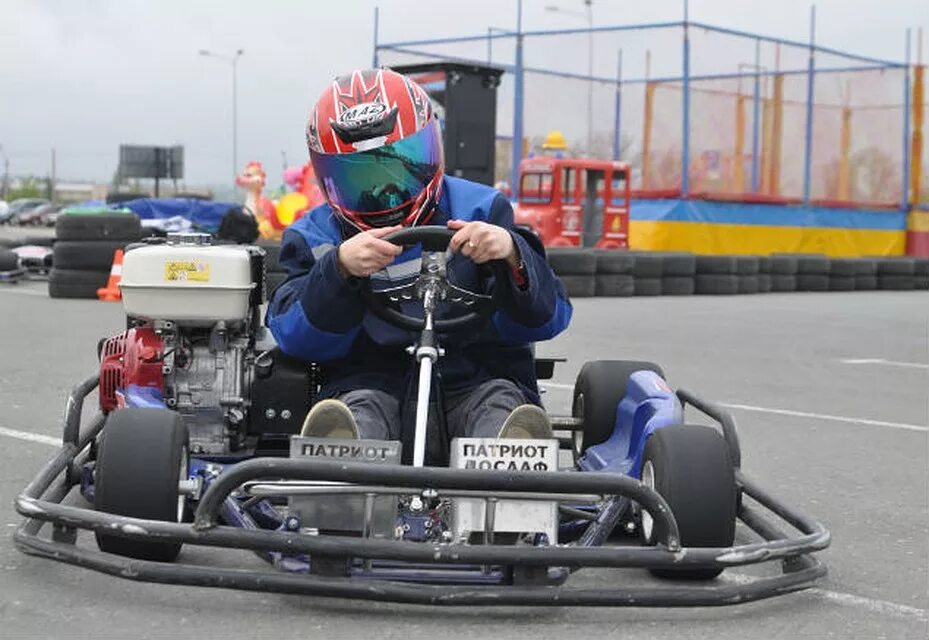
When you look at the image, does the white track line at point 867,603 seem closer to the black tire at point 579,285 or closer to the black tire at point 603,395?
the black tire at point 603,395

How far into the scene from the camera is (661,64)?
21141 mm

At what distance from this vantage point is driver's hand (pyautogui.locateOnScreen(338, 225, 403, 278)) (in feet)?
10.7

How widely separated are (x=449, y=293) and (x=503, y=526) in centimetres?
74

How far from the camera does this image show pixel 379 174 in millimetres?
3504

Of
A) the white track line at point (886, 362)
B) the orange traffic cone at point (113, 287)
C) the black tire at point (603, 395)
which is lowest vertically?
the white track line at point (886, 362)

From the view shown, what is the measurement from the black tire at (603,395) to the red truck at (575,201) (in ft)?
50.6

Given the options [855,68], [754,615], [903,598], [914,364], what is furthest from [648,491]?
[855,68]

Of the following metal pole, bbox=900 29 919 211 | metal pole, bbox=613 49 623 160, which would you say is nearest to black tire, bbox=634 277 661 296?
metal pole, bbox=613 49 623 160

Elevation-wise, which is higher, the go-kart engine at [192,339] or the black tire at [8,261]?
the go-kart engine at [192,339]

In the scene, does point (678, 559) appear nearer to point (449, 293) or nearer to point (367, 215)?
point (449, 293)

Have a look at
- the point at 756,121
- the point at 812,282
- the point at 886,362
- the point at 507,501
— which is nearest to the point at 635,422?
the point at 507,501

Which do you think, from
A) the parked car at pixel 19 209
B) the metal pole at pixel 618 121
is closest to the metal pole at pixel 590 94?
the metal pole at pixel 618 121

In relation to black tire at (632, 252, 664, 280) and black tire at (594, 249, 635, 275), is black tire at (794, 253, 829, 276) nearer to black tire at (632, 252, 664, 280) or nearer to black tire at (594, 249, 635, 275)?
black tire at (632, 252, 664, 280)

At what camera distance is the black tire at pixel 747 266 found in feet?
57.1
